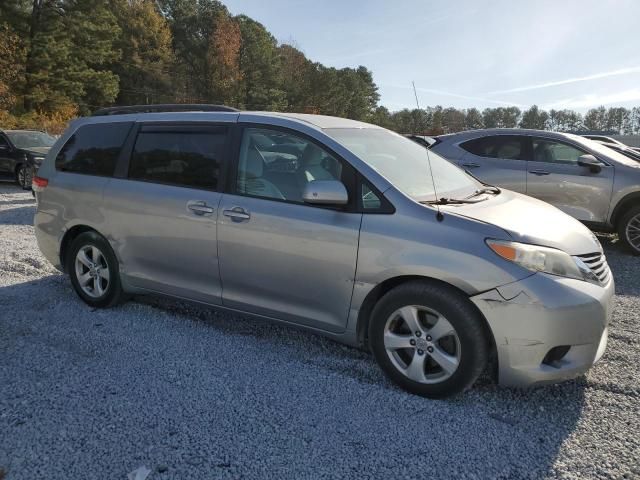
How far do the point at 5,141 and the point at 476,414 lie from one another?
14417mm

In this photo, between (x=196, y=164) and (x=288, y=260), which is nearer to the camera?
(x=288, y=260)

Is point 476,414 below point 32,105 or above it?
below

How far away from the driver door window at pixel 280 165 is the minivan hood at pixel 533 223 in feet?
2.90

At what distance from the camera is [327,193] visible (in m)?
3.15

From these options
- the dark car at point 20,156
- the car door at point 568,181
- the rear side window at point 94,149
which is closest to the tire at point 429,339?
the rear side window at point 94,149

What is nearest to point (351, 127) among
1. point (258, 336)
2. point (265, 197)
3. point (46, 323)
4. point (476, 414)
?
point (265, 197)

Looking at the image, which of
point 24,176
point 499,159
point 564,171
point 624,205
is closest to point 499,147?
point 499,159

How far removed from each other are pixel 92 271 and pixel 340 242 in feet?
8.34

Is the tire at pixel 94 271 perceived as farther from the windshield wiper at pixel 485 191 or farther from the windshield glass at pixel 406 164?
the windshield wiper at pixel 485 191

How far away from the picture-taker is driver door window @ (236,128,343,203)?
341 cm

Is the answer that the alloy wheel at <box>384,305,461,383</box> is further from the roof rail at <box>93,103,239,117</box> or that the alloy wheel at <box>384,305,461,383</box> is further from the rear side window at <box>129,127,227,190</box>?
the roof rail at <box>93,103,239,117</box>

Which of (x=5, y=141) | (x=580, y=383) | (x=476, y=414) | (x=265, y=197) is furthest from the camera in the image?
(x=5, y=141)

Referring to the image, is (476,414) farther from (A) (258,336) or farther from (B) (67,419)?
(B) (67,419)

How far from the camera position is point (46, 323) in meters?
4.18
